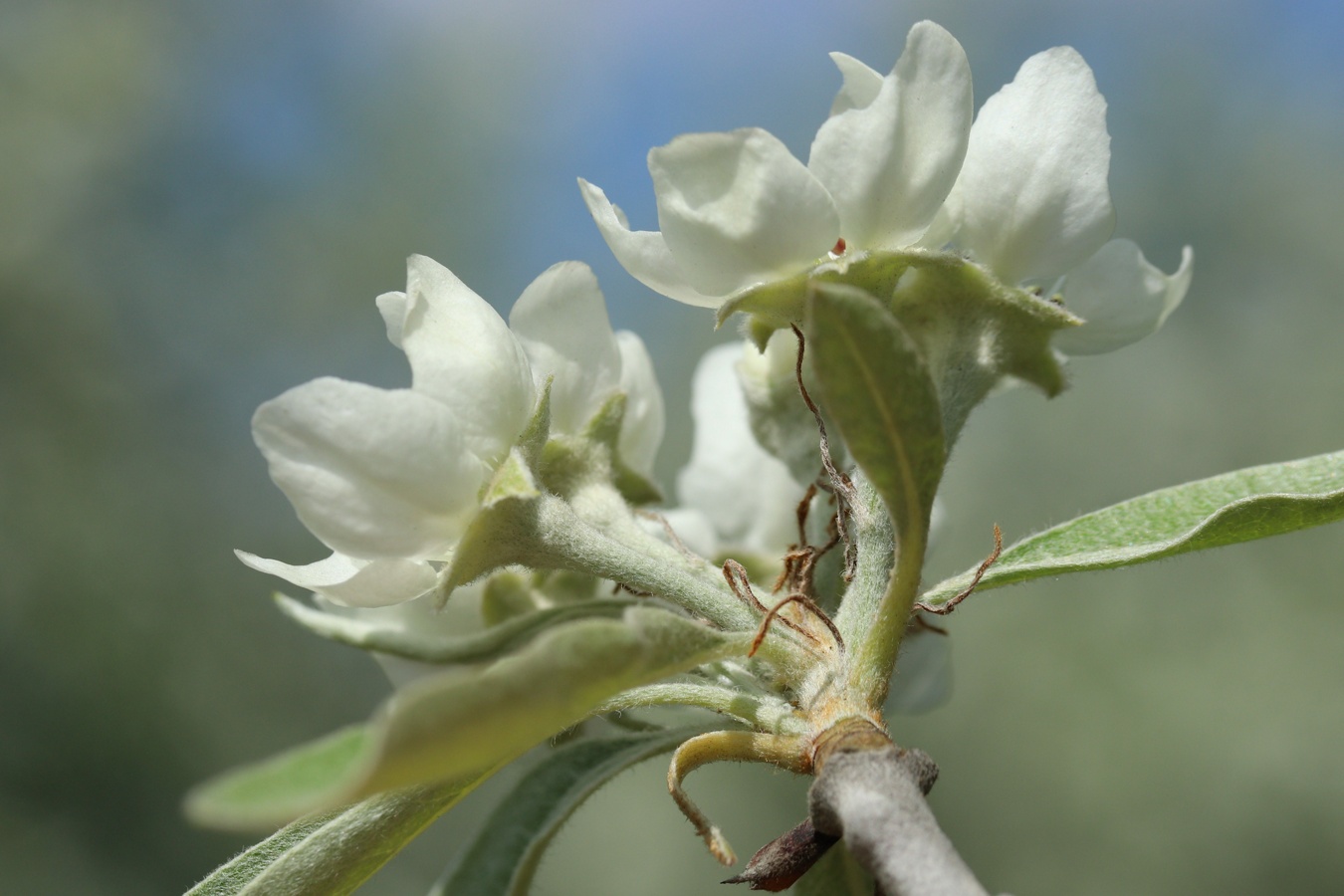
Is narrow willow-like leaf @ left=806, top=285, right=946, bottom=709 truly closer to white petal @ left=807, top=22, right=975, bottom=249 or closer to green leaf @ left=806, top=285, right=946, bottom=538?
green leaf @ left=806, top=285, right=946, bottom=538

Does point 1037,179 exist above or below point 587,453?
above

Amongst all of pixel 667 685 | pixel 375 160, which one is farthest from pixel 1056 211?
pixel 375 160

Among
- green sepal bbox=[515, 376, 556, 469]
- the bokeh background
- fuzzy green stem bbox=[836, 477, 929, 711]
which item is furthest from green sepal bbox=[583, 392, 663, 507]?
the bokeh background

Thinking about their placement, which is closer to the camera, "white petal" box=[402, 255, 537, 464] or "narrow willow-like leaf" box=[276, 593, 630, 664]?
"narrow willow-like leaf" box=[276, 593, 630, 664]

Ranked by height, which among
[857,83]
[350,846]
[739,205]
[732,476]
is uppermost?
[857,83]

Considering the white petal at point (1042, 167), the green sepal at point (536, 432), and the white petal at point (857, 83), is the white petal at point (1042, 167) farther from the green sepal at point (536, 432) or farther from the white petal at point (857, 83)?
the green sepal at point (536, 432)

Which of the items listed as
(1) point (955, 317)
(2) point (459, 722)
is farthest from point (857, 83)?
(2) point (459, 722)

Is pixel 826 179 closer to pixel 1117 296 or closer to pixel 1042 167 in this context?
pixel 1042 167
